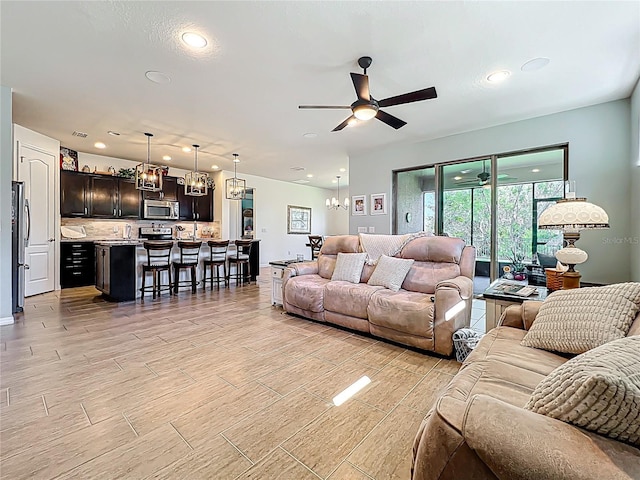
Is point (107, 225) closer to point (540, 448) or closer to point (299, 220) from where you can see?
point (299, 220)

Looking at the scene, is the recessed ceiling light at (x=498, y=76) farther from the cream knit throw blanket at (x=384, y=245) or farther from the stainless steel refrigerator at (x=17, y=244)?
the stainless steel refrigerator at (x=17, y=244)

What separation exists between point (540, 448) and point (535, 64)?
3505 millimetres

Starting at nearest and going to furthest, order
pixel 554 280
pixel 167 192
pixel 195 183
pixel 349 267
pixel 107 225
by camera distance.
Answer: pixel 554 280 → pixel 349 267 → pixel 195 183 → pixel 107 225 → pixel 167 192

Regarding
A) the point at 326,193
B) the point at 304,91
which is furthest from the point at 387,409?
the point at 326,193

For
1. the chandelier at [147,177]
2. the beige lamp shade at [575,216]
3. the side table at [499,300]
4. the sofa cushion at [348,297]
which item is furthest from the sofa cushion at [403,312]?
the chandelier at [147,177]

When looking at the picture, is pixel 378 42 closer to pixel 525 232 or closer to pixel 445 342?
pixel 445 342

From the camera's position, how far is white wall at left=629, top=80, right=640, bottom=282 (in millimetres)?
3218

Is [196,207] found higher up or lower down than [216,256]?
higher up

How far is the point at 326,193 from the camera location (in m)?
12.0

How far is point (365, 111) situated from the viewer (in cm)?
296

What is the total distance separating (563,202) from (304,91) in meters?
2.81

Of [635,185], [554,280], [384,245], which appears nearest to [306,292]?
[384,245]

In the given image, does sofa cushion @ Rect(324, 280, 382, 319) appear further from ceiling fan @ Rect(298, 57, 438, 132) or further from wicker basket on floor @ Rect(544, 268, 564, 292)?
ceiling fan @ Rect(298, 57, 438, 132)

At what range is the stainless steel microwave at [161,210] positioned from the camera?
7243mm
